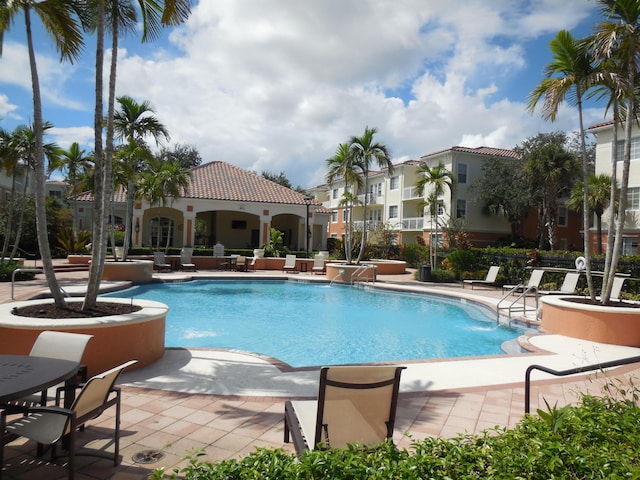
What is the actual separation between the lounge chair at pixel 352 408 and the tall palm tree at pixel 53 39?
5.59 m

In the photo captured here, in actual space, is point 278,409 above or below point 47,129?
below

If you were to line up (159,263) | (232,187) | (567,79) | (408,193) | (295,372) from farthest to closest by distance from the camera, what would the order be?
(408,193) → (232,187) → (159,263) → (567,79) → (295,372)

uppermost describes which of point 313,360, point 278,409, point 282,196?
point 282,196

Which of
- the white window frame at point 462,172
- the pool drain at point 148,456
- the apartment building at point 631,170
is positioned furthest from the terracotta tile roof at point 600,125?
the pool drain at point 148,456

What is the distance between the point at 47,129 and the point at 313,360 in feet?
57.4

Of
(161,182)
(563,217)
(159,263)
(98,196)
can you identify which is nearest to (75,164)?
(161,182)

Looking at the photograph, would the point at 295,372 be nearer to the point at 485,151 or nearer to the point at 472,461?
the point at 472,461

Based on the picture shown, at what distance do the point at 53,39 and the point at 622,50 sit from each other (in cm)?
1096

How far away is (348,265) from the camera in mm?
22203

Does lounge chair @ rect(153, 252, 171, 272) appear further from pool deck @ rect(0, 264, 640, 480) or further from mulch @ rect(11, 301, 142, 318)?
pool deck @ rect(0, 264, 640, 480)

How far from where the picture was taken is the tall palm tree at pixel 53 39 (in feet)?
23.1

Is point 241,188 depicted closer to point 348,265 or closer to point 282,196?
point 282,196

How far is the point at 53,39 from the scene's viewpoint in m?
8.20

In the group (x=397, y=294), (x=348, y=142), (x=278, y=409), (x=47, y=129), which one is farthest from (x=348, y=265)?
(x=278, y=409)
